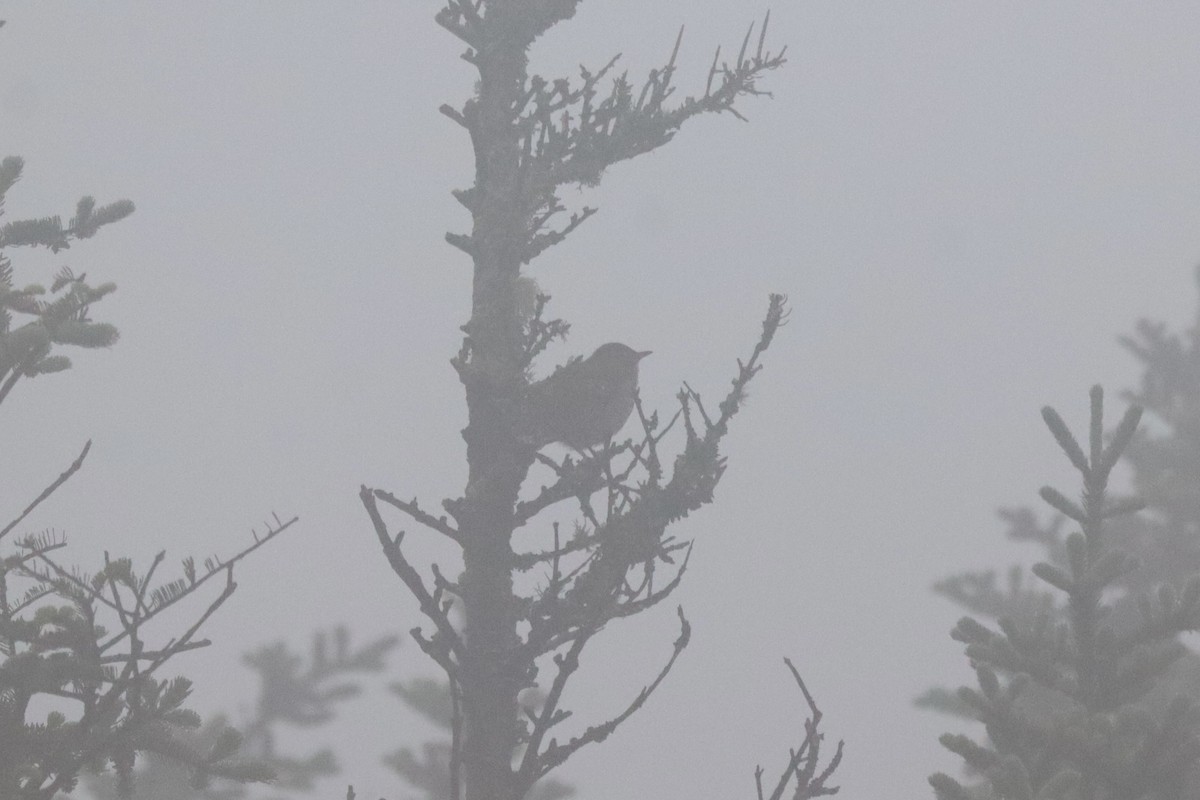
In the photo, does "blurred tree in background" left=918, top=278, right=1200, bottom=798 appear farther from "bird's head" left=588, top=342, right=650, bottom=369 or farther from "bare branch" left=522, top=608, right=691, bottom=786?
"bird's head" left=588, top=342, right=650, bottom=369

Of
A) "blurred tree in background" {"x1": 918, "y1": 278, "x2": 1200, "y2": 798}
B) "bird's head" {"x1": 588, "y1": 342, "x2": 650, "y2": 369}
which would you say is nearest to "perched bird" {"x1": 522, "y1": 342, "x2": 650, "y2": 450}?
"bird's head" {"x1": 588, "y1": 342, "x2": 650, "y2": 369}

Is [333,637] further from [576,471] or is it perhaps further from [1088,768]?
[1088,768]

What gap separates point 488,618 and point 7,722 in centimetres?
267

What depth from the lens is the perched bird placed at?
7219 millimetres

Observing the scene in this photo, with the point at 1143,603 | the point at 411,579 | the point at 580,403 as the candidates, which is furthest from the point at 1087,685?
the point at 580,403

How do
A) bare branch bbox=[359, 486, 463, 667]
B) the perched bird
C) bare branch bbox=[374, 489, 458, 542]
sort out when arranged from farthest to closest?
the perched bird, bare branch bbox=[374, 489, 458, 542], bare branch bbox=[359, 486, 463, 667]

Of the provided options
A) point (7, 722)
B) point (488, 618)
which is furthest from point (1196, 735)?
point (7, 722)

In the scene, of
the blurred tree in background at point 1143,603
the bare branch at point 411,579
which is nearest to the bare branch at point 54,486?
the bare branch at point 411,579

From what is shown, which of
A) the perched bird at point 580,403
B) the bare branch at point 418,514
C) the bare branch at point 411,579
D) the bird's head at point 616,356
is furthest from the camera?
the bird's head at point 616,356

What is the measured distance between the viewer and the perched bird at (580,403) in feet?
23.7

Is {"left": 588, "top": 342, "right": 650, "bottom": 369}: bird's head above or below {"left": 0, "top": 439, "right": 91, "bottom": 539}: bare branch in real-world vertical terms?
above

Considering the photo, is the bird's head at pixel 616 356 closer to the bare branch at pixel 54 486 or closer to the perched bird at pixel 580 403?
the perched bird at pixel 580 403

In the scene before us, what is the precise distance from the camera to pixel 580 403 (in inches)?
296

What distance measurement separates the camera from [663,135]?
27.1 ft
